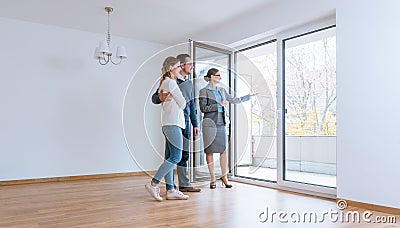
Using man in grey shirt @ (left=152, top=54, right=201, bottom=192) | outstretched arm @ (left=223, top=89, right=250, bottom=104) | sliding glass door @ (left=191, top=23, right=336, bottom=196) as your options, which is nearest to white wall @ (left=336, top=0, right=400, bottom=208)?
sliding glass door @ (left=191, top=23, right=336, bottom=196)

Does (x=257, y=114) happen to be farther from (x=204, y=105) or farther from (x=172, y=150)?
(x=172, y=150)

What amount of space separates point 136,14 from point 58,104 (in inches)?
59.4

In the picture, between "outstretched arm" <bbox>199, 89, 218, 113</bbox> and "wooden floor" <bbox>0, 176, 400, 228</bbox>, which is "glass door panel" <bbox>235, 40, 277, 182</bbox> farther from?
"outstretched arm" <bbox>199, 89, 218, 113</bbox>

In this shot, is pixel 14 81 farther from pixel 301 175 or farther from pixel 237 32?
pixel 301 175

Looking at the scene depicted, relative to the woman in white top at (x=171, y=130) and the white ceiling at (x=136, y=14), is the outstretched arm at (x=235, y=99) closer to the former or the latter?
the white ceiling at (x=136, y=14)

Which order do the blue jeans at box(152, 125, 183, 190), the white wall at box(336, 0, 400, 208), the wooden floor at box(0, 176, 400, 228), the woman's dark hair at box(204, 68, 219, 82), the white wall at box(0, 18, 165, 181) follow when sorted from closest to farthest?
the wooden floor at box(0, 176, 400, 228), the white wall at box(336, 0, 400, 208), the blue jeans at box(152, 125, 183, 190), the woman's dark hair at box(204, 68, 219, 82), the white wall at box(0, 18, 165, 181)

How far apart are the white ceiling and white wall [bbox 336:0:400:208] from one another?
1013mm

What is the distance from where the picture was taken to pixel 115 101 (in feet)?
15.5

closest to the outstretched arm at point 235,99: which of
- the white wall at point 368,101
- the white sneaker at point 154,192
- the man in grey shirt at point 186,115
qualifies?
the man in grey shirt at point 186,115

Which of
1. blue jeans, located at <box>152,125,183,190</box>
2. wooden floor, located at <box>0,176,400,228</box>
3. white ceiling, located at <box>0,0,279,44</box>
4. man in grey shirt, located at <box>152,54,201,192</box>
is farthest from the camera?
white ceiling, located at <box>0,0,279,44</box>

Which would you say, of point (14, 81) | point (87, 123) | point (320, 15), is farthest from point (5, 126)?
point (320, 15)

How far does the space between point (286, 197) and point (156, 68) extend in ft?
9.62

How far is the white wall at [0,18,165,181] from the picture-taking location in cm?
397

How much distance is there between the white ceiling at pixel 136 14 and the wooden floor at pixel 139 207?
1.89 metres
